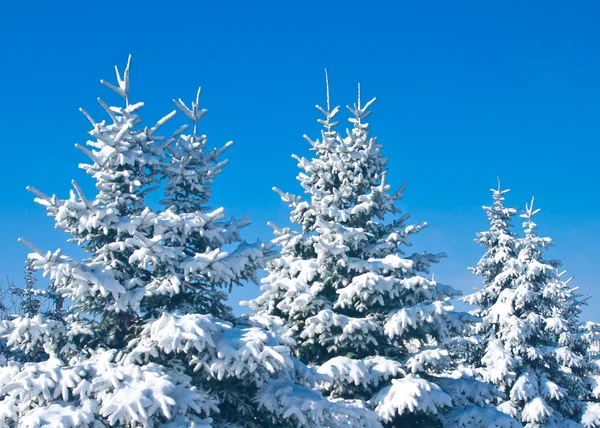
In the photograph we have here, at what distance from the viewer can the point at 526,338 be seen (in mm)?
24297

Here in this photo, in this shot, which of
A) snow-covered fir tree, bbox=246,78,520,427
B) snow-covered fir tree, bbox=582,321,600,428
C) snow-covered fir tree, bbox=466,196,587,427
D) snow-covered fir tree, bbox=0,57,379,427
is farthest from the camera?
Result: snow-covered fir tree, bbox=582,321,600,428

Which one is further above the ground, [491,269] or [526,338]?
[491,269]

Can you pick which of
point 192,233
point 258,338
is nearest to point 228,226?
point 192,233

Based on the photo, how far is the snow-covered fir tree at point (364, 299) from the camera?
1366 cm

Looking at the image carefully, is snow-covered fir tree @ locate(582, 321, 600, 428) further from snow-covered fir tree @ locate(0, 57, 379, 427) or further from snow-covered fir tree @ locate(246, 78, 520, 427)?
snow-covered fir tree @ locate(0, 57, 379, 427)

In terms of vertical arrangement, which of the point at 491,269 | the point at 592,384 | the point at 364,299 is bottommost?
the point at 364,299

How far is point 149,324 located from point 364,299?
599 cm

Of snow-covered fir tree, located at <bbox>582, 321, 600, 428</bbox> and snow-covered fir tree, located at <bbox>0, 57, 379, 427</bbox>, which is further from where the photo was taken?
snow-covered fir tree, located at <bbox>582, 321, 600, 428</bbox>

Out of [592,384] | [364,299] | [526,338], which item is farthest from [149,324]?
[592,384]

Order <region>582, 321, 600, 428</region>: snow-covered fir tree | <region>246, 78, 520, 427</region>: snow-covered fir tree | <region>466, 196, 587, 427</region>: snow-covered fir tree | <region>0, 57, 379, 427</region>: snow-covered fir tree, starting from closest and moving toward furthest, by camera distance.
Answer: <region>0, 57, 379, 427</region>: snow-covered fir tree < <region>246, 78, 520, 427</region>: snow-covered fir tree < <region>466, 196, 587, 427</region>: snow-covered fir tree < <region>582, 321, 600, 428</region>: snow-covered fir tree

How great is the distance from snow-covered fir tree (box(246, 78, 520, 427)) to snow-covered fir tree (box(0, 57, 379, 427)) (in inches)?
67.1

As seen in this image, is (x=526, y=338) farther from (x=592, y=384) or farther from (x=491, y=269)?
(x=592, y=384)

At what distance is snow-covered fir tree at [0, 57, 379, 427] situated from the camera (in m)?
8.78

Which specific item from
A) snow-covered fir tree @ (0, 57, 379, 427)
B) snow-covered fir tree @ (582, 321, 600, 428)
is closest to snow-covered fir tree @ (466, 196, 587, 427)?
snow-covered fir tree @ (582, 321, 600, 428)
